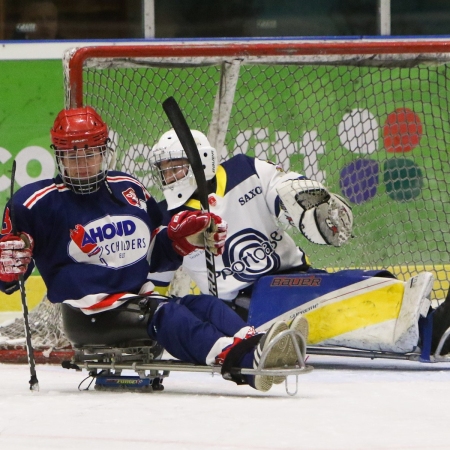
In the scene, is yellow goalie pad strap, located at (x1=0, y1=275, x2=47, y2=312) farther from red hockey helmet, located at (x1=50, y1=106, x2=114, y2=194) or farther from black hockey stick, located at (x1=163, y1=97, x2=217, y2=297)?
red hockey helmet, located at (x1=50, y1=106, x2=114, y2=194)

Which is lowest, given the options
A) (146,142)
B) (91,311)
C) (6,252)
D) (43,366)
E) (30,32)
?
(43,366)

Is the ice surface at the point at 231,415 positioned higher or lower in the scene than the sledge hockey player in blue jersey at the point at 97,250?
lower

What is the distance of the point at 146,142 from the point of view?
14.9 feet

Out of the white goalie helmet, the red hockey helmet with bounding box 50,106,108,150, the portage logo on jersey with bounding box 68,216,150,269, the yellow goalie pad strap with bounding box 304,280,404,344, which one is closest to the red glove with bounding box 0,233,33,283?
the portage logo on jersey with bounding box 68,216,150,269

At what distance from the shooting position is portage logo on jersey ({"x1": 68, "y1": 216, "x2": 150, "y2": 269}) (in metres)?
3.11

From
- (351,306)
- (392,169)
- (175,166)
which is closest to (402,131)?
(392,169)

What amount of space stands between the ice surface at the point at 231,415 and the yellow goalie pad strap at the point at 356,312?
26cm

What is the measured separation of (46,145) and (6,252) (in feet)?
8.46

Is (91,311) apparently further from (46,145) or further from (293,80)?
(46,145)

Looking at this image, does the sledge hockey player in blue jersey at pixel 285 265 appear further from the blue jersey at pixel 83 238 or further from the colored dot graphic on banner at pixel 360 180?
the colored dot graphic on banner at pixel 360 180

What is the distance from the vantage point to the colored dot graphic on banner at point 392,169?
480 cm

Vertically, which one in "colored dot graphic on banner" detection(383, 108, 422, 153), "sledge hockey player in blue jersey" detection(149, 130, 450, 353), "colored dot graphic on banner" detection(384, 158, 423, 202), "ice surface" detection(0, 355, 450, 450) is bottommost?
"ice surface" detection(0, 355, 450, 450)

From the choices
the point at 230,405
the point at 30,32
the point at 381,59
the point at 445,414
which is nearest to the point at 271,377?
the point at 230,405

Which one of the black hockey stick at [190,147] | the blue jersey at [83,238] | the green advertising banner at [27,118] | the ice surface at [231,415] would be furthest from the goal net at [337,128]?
the ice surface at [231,415]
